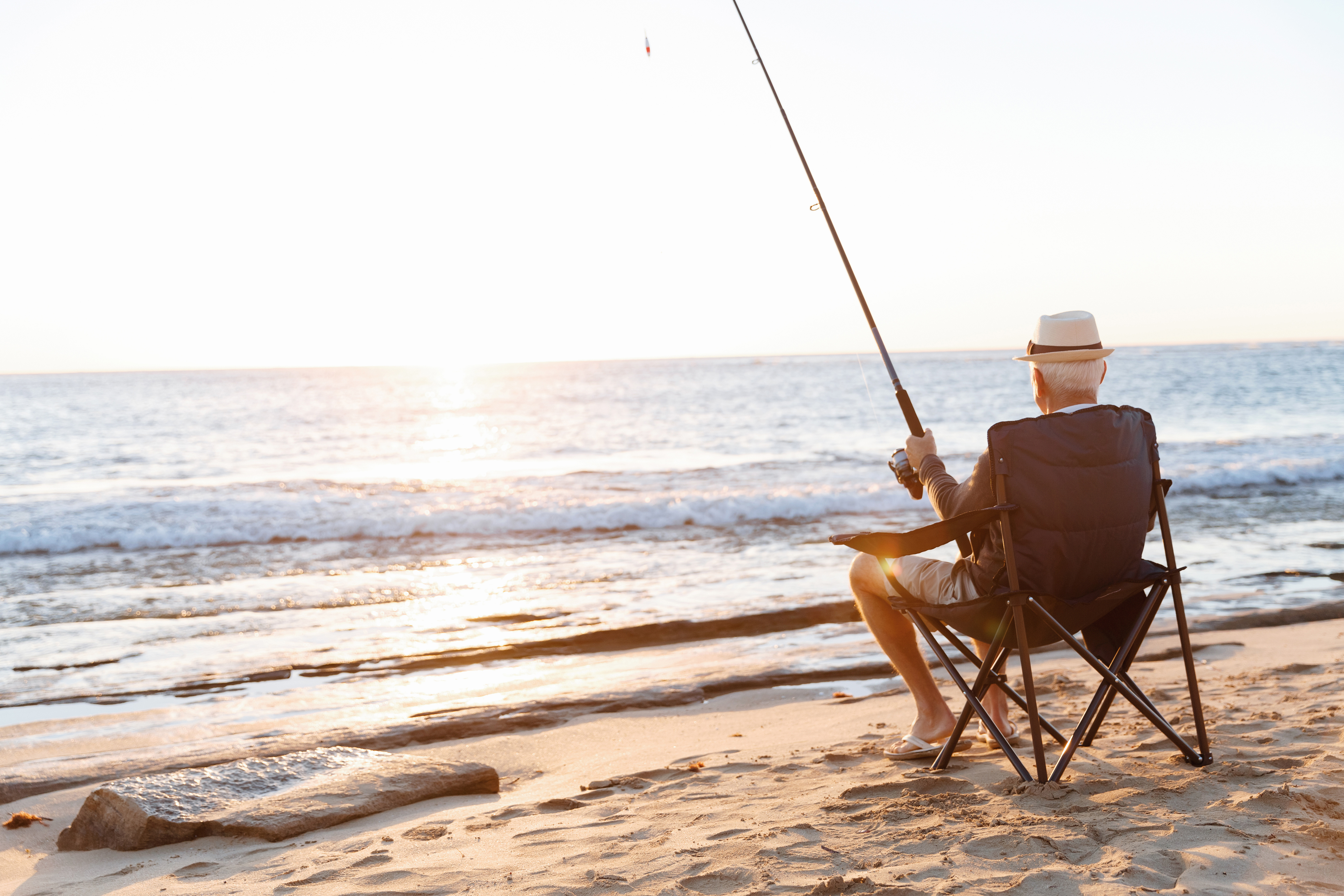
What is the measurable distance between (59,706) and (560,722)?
106 inches

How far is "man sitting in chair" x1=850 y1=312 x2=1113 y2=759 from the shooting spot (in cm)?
292

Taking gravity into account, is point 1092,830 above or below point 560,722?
above

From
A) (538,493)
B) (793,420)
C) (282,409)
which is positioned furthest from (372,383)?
(538,493)

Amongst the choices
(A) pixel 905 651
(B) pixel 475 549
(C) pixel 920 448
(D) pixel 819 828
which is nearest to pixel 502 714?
(A) pixel 905 651

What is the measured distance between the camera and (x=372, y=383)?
197 ft

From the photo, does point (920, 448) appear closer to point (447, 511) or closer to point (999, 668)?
point (999, 668)

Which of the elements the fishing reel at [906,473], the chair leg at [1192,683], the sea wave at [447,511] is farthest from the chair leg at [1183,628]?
the sea wave at [447,511]

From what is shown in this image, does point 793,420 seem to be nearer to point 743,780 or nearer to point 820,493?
point 820,493

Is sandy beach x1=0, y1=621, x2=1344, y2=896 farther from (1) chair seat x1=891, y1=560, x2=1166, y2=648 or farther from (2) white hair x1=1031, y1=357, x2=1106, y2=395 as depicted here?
(2) white hair x1=1031, y1=357, x2=1106, y2=395

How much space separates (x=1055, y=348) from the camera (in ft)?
9.71

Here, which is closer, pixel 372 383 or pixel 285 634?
pixel 285 634

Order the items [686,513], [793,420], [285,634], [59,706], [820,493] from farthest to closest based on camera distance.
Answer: [793,420], [820,493], [686,513], [285,634], [59,706]

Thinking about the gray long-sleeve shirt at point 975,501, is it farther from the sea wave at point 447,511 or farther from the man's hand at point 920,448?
the sea wave at point 447,511

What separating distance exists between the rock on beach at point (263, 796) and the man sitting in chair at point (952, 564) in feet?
4.92
